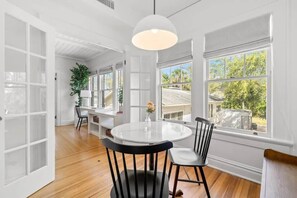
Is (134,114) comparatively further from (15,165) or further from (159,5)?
(159,5)

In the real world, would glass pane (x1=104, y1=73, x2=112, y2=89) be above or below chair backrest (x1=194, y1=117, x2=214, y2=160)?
above

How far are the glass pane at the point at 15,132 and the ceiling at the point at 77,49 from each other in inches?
125

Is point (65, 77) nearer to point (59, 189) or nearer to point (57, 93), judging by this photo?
point (57, 93)

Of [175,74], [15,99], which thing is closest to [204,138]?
[175,74]

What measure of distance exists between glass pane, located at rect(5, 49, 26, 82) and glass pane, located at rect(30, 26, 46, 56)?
0.63 ft

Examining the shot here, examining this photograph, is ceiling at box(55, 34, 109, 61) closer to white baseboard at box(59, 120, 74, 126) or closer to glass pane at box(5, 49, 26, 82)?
white baseboard at box(59, 120, 74, 126)

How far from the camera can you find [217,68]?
2438 mm

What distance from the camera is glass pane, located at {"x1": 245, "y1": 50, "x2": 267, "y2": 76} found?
198 centimetres

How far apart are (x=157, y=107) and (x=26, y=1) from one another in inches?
107

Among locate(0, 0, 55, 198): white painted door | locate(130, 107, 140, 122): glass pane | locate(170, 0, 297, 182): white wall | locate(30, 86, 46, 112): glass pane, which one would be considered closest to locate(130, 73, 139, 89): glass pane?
locate(130, 107, 140, 122): glass pane

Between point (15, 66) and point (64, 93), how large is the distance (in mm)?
4613

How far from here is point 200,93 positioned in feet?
8.38

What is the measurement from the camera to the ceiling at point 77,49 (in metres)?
4.40

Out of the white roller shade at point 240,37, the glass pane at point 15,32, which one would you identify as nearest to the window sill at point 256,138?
the white roller shade at point 240,37
